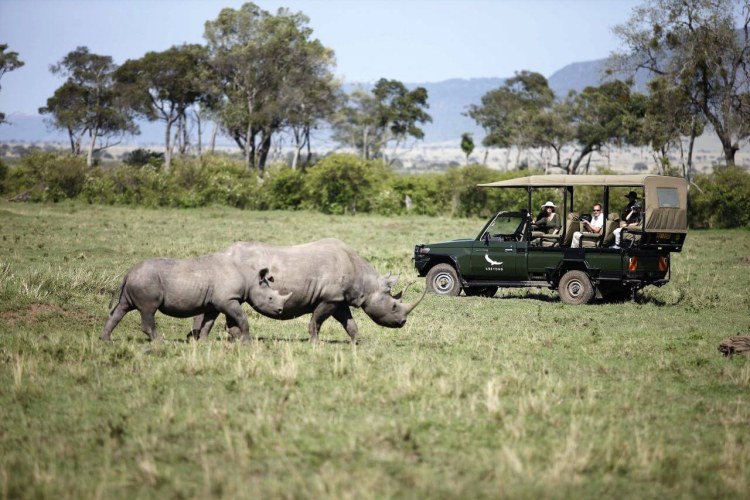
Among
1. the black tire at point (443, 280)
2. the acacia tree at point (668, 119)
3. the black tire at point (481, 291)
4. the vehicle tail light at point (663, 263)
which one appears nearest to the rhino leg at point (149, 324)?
the black tire at point (443, 280)

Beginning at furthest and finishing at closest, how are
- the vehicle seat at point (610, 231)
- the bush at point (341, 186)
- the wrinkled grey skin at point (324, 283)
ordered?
the bush at point (341, 186)
the vehicle seat at point (610, 231)
the wrinkled grey skin at point (324, 283)

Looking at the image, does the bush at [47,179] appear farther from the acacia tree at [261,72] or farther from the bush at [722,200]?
the bush at [722,200]

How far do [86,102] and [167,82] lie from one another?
435 inches

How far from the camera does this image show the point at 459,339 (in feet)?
48.0

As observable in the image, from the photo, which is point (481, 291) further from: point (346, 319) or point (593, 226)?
point (346, 319)

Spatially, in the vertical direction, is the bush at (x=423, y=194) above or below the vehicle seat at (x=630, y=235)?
above

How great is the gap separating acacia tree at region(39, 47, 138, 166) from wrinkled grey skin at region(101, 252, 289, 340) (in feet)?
237

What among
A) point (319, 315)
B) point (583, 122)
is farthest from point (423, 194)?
point (319, 315)

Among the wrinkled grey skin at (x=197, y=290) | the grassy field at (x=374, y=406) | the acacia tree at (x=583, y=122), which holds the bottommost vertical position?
the grassy field at (x=374, y=406)

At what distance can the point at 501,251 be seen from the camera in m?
20.3

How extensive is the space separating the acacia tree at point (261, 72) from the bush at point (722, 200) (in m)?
36.8

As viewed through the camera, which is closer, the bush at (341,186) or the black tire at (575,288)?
the black tire at (575,288)

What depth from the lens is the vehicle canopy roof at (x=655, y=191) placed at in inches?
760

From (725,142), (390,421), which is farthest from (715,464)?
(725,142)
